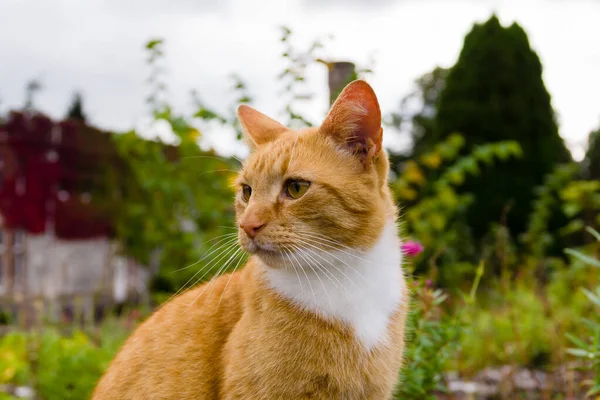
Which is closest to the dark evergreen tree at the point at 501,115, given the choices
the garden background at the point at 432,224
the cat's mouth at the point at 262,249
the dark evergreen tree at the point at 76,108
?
the garden background at the point at 432,224

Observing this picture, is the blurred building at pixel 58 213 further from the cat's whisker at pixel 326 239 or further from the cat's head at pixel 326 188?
the cat's whisker at pixel 326 239

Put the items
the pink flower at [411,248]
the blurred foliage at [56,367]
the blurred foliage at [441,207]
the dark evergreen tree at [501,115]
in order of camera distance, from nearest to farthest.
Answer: the pink flower at [411,248] → the blurred foliage at [56,367] → the blurred foliage at [441,207] → the dark evergreen tree at [501,115]

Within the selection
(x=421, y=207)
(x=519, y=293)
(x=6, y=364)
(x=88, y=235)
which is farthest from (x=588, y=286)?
(x=88, y=235)

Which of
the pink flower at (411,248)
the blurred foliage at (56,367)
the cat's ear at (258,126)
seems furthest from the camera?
the blurred foliage at (56,367)

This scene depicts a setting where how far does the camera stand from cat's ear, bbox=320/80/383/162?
6.67 ft

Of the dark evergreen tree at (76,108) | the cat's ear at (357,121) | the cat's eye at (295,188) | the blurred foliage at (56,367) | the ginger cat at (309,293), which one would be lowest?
the blurred foliage at (56,367)

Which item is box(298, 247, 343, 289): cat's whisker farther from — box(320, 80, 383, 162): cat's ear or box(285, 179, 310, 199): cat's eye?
box(320, 80, 383, 162): cat's ear

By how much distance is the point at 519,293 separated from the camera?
19.8ft

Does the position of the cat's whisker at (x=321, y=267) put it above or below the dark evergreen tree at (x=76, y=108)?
below

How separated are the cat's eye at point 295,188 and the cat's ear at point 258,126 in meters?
0.38

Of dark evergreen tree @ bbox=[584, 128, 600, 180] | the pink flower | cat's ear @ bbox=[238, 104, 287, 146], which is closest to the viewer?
cat's ear @ bbox=[238, 104, 287, 146]

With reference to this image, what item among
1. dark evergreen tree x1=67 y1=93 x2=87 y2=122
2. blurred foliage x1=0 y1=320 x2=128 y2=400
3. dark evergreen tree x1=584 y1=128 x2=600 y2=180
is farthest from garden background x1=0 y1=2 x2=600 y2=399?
dark evergreen tree x1=67 y1=93 x2=87 y2=122

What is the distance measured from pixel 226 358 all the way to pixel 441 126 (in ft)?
28.0

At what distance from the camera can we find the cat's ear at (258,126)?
2445 millimetres
